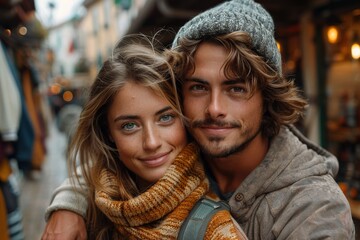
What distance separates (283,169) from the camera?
68.9 inches

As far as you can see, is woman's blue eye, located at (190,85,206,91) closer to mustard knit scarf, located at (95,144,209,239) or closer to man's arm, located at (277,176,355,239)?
mustard knit scarf, located at (95,144,209,239)

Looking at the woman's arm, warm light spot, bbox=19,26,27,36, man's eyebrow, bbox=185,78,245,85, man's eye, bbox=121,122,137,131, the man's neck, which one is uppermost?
warm light spot, bbox=19,26,27,36

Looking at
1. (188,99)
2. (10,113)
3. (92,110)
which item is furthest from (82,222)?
(10,113)

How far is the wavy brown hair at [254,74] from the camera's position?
70.8 inches

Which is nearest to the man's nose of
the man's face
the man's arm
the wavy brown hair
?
the man's face

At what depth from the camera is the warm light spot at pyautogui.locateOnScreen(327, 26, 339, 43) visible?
5.73m

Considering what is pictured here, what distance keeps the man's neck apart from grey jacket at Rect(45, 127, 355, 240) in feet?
0.33

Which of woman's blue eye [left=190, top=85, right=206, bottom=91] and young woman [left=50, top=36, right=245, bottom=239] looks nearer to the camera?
young woman [left=50, top=36, right=245, bottom=239]

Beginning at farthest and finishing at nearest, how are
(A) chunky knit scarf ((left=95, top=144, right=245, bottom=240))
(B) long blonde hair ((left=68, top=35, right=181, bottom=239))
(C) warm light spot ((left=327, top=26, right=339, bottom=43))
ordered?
1. (C) warm light spot ((left=327, top=26, right=339, bottom=43))
2. (B) long blonde hair ((left=68, top=35, right=181, bottom=239))
3. (A) chunky knit scarf ((left=95, top=144, right=245, bottom=240))

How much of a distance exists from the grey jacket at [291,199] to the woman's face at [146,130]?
38 cm

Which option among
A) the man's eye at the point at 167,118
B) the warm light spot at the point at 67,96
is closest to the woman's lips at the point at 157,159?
the man's eye at the point at 167,118

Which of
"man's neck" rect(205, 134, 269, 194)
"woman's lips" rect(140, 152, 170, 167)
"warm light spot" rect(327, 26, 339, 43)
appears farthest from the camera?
"warm light spot" rect(327, 26, 339, 43)

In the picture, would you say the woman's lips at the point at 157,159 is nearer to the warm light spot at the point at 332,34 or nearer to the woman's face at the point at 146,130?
the woman's face at the point at 146,130

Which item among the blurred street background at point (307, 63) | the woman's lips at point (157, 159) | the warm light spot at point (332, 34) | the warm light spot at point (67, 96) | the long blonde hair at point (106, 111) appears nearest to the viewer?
the woman's lips at point (157, 159)
